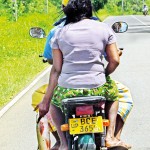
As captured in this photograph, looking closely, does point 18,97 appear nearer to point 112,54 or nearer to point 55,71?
point 55,71

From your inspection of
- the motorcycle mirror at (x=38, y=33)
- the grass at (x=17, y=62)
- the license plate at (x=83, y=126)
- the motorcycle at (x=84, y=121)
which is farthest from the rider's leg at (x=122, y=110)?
the grass at (x=17, y=62)

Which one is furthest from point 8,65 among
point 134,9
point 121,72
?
point 134,9

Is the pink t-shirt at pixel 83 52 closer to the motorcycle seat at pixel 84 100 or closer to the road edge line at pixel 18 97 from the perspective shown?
the motorcycle seat at pixel 84 100

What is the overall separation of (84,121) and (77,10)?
859 mm

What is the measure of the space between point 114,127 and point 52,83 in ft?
1.98

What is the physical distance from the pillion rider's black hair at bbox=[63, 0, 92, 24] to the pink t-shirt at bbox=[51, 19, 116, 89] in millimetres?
55

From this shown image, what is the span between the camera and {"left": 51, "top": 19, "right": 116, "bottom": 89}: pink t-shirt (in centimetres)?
431

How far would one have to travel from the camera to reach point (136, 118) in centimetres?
809

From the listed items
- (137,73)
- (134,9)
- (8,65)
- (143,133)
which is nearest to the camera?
(143,133)

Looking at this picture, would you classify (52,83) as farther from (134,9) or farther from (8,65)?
(134,9)

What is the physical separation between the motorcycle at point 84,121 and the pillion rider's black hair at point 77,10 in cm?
67

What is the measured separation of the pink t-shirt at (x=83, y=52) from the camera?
4309 mm

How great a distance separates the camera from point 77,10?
14.4 feet

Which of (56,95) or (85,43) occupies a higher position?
(85,43)
